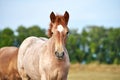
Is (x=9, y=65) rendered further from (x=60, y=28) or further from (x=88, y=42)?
(x=88, y=42)

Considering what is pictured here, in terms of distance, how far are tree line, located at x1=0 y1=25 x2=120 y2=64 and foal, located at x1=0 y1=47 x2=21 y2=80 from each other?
2879 centimetres

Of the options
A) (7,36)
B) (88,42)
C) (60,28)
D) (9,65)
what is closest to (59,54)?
(60,28)

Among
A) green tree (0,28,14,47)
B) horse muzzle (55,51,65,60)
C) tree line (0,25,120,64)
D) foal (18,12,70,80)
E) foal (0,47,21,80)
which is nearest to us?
horse muzzle (55,51,65,60)

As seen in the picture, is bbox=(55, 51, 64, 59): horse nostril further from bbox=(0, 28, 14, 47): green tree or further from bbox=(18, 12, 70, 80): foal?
bbox=(0, 28, 14, 47): green tree

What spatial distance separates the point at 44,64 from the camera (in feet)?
30.8

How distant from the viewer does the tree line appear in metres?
46.6

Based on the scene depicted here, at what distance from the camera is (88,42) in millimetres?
55375

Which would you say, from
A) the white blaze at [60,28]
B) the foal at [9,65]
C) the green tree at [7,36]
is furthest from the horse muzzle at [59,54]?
the green tree at [7,36]

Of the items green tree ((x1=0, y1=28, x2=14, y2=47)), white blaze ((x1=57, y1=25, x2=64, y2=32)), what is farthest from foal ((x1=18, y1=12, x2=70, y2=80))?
green tree ((x1=0, y1=28, x2=14, y2=47))

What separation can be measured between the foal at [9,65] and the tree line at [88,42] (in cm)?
2879

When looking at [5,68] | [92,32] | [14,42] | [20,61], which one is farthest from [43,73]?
[92,32]

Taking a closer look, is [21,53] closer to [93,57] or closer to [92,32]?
[93,57]

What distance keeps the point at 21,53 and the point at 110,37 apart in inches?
1770

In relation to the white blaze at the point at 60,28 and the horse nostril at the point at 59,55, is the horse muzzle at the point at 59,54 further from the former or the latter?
the white blaze at the point at 60,28
